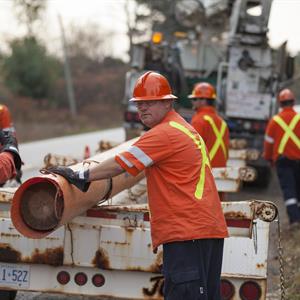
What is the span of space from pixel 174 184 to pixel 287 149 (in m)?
4.83

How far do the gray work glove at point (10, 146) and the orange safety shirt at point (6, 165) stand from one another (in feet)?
0.25

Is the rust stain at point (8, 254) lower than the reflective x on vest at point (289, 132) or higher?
lower

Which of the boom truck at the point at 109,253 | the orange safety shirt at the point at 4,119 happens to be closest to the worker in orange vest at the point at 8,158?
the boom truck at the point at 109,253

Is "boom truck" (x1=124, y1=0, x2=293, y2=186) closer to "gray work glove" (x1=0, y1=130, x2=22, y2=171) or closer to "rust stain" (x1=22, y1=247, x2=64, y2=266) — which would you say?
"gray work glove" (x1=0, y1=130, x2=22, y2=171)

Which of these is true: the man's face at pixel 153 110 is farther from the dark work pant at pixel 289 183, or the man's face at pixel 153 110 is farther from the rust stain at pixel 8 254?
the dark work pant at pixel 289 183

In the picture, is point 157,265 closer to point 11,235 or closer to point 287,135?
point 11,235

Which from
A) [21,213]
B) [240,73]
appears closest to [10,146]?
[21,213]

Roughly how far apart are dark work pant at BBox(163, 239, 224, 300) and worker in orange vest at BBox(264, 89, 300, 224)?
4.63 metres

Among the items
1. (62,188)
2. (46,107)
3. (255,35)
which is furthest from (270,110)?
(46,107)

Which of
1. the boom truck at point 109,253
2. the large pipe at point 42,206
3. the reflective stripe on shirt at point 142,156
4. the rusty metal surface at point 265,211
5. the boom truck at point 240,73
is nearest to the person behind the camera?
the reflective stripe on shirt at point 142,156

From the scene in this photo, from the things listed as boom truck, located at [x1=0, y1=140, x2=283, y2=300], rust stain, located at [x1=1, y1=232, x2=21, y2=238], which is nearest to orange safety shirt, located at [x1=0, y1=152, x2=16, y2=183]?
boom truck, located at [x1=0, y1=140, x2=283, y2=300]

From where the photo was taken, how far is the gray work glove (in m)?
4.87

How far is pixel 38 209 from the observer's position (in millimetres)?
4141

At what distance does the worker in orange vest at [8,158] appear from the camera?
15.1ft
